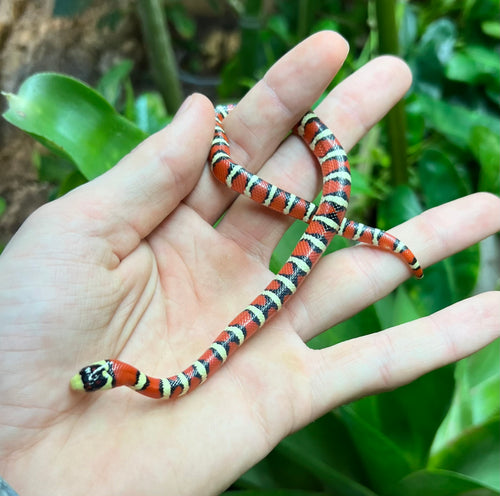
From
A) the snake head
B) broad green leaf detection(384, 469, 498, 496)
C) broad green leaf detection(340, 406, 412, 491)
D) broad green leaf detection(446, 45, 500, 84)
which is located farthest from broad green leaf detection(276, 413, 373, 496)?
broad green leaf detection(446, 45, 500, 84)

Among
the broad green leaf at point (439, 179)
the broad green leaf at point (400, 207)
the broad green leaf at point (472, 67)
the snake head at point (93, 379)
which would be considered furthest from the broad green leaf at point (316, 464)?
the broad green leaf at point (472, 67)

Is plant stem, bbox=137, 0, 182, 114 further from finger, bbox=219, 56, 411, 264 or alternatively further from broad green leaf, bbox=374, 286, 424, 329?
broad green leaf, bbox=374, 286, 424, 329

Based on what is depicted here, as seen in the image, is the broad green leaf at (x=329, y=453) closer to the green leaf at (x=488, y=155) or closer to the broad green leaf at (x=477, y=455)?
the broad green leaf at (x=477, y=455)

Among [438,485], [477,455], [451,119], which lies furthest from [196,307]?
[451,119]

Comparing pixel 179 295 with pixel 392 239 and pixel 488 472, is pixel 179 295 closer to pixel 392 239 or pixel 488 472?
pixel 392 239

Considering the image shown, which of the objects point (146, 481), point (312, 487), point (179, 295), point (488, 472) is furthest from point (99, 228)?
point (488, 472)
